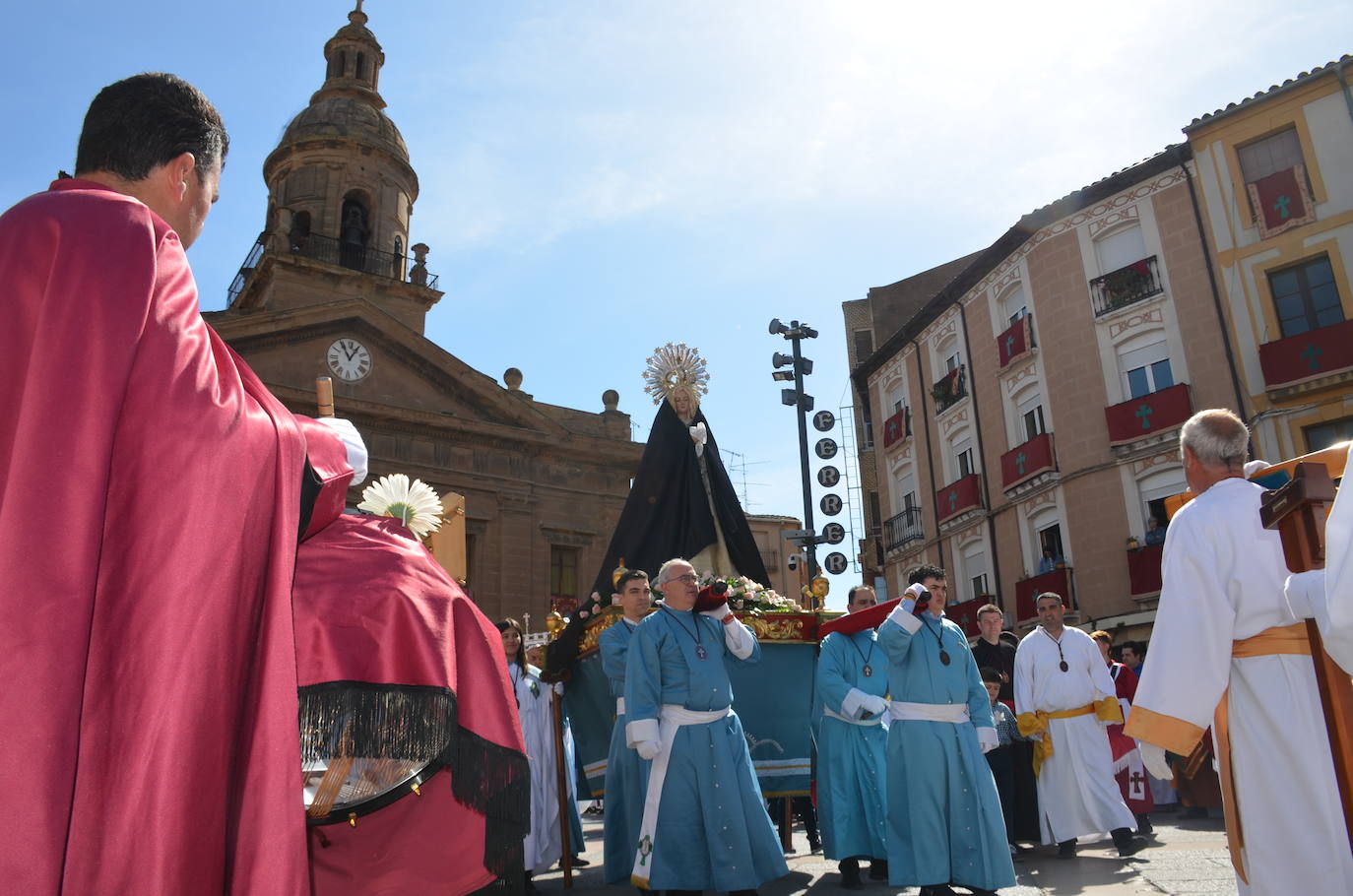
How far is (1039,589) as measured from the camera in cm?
2306

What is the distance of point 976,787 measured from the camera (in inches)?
231

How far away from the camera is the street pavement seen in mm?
5742

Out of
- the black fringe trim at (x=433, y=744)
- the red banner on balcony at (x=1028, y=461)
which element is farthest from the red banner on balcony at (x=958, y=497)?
the black fringe trim at (x=433, y=744)

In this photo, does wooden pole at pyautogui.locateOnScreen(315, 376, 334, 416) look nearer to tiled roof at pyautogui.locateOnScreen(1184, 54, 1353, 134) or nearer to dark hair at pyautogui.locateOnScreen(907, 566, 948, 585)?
dark hair at pyautogui.locateOnScreen(907, 566, 948, 585)

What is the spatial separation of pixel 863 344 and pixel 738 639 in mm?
31703

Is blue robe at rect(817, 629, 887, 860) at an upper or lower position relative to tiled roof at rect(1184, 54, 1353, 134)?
lower

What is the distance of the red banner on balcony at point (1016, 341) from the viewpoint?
24.7m

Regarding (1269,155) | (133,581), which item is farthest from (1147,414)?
(133,581)

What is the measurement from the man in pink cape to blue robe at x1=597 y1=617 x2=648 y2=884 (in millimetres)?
4459

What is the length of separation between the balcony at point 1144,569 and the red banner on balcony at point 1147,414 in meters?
2.42

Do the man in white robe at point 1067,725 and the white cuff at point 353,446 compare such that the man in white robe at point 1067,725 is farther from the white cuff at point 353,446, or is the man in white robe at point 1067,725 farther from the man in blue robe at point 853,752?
the white cuff at point 353,446

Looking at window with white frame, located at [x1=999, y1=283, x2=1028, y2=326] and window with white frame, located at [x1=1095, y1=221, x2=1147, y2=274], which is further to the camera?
window with white frame, located at [x1=999, y1=283, x2=1028, y2=326]

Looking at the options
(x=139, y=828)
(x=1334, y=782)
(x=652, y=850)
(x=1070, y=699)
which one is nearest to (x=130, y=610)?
(x=139, y=828)

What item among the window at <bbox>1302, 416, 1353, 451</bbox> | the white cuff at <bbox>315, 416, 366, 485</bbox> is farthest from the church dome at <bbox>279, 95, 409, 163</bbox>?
the white cuff at <bbox>315, 416, 366, 485</bbox>
